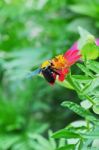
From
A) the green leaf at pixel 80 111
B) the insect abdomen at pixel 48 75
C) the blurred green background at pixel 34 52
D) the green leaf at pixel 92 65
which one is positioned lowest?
the green leaf at pixel 80 111

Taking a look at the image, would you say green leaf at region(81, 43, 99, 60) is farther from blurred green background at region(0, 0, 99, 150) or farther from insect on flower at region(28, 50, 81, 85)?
blurred green background at region(0, 0, 99, 150)

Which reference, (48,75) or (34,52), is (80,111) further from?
(34,52)

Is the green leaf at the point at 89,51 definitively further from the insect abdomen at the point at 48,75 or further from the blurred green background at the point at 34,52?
the blurred green background at the point at 34,52

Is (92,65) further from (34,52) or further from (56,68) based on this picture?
(34,52)

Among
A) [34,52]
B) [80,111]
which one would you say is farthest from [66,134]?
[34,52]

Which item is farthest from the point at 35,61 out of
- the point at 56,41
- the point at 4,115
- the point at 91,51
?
the point at 91,51

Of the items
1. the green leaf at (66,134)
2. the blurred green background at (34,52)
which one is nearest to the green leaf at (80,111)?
the green leaf at (66,134)

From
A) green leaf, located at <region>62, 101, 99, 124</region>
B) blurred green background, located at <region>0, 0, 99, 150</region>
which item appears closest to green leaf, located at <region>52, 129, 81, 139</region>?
green leaf, located at <region>62, 101, 99, 124</region>

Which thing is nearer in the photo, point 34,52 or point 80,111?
point 80,111

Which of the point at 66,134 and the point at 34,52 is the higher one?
the point at 34,52
